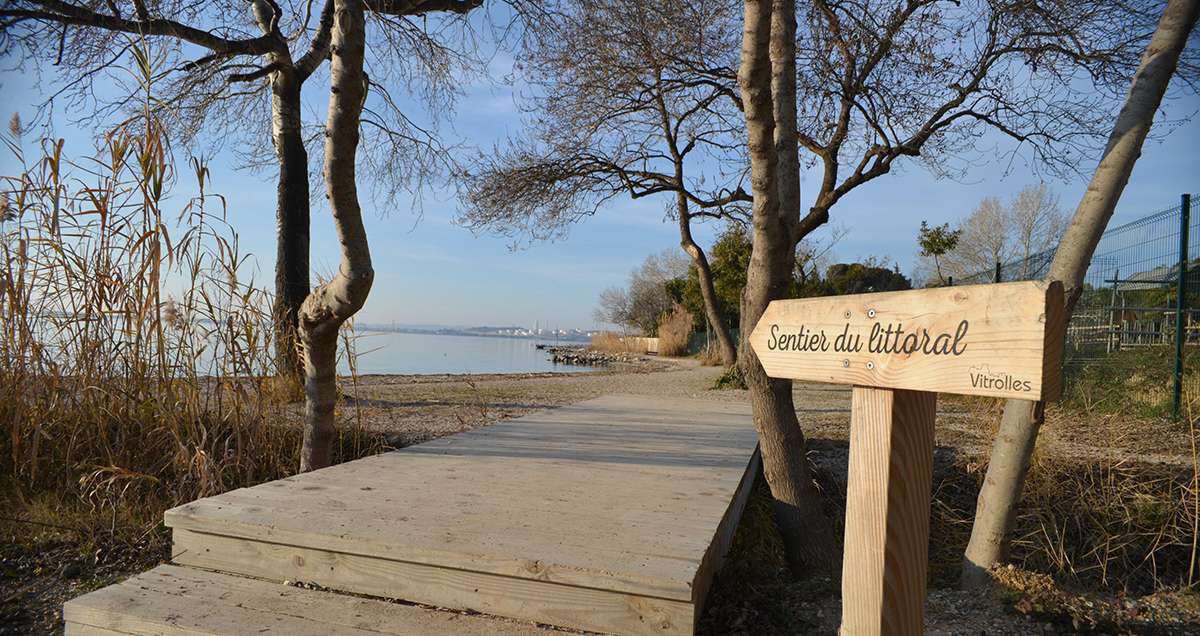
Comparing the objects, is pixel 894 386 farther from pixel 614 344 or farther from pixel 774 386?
pixel 614 344

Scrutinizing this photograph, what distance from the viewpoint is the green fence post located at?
5.11 metres

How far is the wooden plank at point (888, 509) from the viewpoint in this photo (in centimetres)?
129

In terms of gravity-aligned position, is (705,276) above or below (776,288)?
above

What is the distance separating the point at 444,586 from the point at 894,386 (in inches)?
48.7

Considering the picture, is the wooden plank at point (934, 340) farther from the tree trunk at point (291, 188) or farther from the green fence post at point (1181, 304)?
the green fence post at point (1181, 304)

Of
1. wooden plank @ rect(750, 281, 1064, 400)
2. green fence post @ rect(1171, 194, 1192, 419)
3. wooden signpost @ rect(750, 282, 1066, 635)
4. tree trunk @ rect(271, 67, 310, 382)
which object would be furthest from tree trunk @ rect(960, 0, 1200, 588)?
tree trunk @ rect(271, 67, 310, 382)

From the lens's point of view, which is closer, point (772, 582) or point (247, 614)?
point (247, 614)

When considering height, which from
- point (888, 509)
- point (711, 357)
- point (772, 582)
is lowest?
point (772, 582)

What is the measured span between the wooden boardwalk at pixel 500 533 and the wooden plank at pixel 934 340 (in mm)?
620

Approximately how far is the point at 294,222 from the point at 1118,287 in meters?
8.62

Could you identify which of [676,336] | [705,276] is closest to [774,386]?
[705,276]

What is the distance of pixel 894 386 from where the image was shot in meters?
1.23

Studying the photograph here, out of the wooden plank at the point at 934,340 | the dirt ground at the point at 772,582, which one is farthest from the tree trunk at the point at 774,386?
the wooden plank at the point at 934,340

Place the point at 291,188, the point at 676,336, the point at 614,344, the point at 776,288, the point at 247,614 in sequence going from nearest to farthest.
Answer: the point at 247,614 < the point at 776,288 < the point at 291,188 < the point at 676,336 < the point at 614,344
